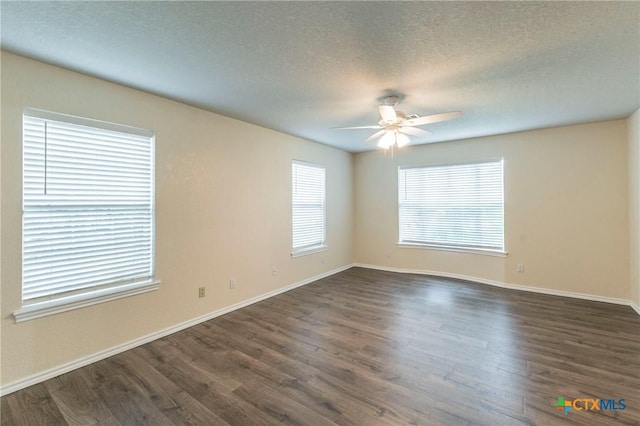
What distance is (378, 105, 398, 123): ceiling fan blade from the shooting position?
2559 millimetres

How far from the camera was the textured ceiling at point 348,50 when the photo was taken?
162cm

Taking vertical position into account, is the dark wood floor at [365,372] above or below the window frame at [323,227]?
below

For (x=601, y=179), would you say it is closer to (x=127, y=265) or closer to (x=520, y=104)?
(x=520, y=104)

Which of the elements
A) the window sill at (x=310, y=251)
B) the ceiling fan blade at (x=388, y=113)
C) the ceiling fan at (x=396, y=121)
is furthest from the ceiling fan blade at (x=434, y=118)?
the window sill at (x=310, y=251)

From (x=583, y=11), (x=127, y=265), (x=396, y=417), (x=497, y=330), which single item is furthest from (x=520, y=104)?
(x=127, y=265)

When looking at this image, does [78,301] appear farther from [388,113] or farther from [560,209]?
[560,209]

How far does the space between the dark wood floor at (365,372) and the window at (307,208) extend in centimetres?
150

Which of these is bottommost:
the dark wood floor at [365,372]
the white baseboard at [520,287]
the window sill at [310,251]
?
the dark wood floor at [365,372]

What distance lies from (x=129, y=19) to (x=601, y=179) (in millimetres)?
5425

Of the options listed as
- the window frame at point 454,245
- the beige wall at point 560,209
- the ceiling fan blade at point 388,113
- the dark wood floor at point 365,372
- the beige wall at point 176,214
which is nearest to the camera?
the dark wood floor at point 365,372

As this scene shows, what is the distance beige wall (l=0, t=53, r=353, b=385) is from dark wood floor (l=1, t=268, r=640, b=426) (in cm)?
26

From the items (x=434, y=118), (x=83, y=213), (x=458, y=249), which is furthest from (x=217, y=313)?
(x=458, y=249)

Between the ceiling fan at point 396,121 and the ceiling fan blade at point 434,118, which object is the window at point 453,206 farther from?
the ceiling fan blade at point 434,118

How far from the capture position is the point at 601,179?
12.5 ft
